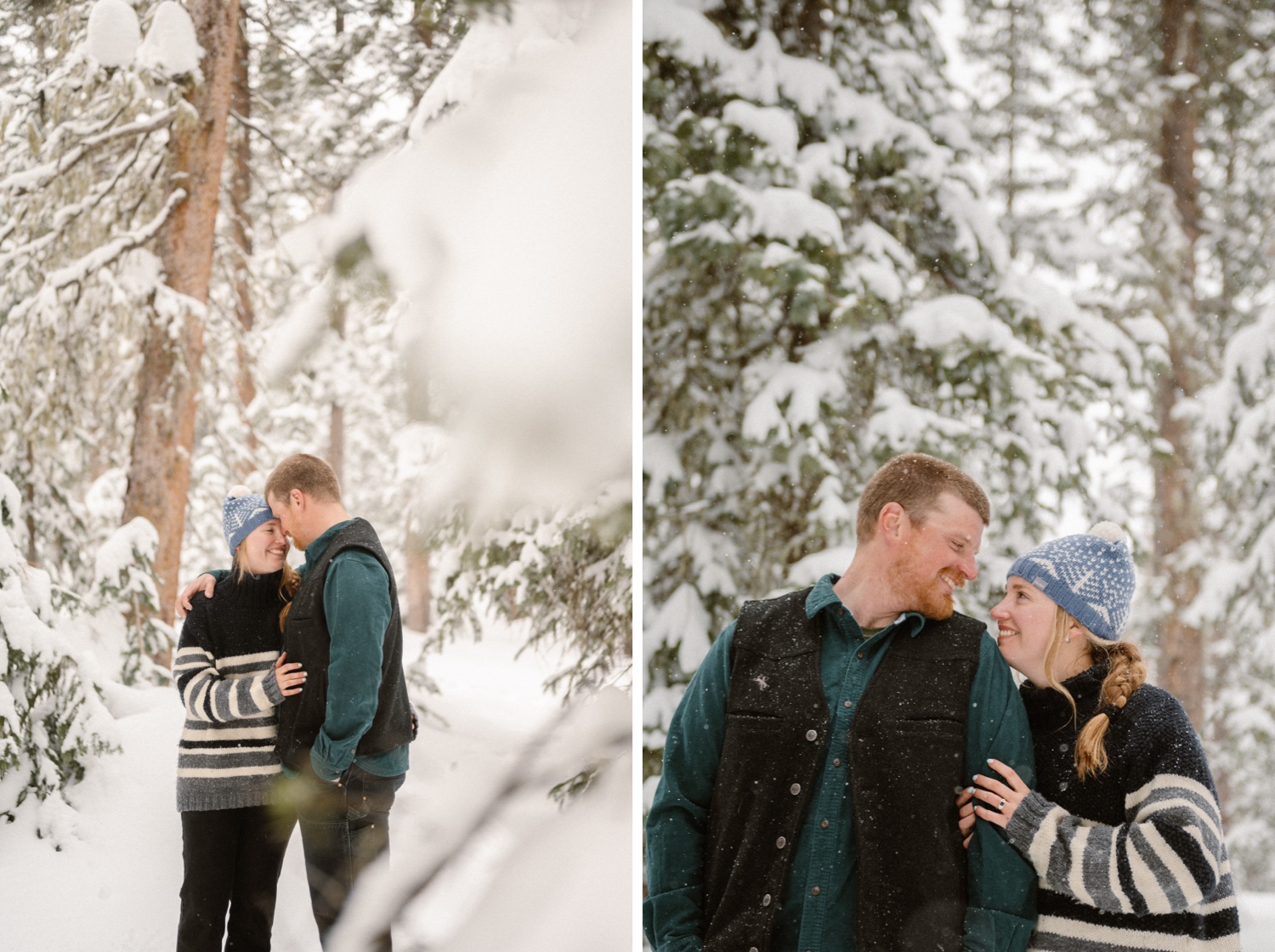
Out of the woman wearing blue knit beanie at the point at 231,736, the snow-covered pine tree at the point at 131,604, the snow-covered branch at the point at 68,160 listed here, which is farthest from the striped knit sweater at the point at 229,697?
the snow-covered branch at the point at 68,160

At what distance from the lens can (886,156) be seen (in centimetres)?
243

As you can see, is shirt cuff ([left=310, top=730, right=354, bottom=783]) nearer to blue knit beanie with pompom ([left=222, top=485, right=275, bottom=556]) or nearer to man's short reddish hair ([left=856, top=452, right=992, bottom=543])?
blue knit beanie with pompom ([left=222, top=485, right=275, bottom=556])

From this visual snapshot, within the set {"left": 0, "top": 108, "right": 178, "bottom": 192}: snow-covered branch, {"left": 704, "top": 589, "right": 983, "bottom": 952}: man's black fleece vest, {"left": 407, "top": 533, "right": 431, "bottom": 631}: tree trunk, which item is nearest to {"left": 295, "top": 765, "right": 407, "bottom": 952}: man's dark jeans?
{"left": 407, "top": 533, "right": 431, "bottom": 631}: tree trunk

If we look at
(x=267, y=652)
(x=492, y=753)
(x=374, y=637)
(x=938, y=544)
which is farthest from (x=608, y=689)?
(x=938, y=544)

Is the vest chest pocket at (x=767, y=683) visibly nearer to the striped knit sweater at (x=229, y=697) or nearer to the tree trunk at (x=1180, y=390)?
the striped knit sweater at (x=229, y=697)

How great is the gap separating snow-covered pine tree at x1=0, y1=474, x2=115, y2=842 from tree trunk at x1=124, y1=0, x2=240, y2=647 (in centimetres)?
23

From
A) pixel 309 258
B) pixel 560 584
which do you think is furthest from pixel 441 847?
pixel 309 258

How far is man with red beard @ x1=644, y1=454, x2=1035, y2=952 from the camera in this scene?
1215 millimetres

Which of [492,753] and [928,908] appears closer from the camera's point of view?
[928,908]

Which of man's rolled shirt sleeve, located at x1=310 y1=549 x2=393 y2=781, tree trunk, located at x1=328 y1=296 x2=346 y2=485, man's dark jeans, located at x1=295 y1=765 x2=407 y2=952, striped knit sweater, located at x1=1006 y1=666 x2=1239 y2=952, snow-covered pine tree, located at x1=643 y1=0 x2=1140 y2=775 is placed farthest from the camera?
snow-covered pine tree, located at x1=643 y1=0 x2=1140 y2=775

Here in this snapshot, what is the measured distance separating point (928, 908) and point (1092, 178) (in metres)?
1.97

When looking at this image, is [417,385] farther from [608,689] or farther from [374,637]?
[608,689]

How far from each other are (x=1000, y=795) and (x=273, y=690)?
1.25m

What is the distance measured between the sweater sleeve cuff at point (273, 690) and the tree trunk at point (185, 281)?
1.41ft
